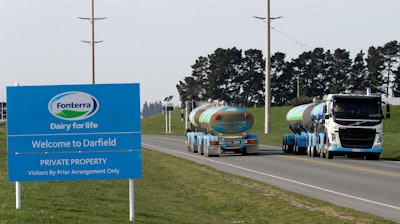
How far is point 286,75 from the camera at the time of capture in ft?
476

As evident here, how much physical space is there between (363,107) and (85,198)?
22.1 meters

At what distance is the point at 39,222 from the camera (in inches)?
494

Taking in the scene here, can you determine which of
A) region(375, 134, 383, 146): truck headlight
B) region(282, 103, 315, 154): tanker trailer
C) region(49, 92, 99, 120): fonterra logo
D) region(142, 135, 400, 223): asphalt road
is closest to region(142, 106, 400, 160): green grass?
region(375, 134, 383, 146): truck headlight

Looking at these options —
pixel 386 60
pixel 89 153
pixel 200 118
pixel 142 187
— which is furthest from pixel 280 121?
pixel 89 153

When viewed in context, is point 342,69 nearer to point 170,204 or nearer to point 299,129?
point 299,129

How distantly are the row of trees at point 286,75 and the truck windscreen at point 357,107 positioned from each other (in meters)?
95.1

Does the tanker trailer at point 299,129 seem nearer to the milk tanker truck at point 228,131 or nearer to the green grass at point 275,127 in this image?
the milk tanker truck at point 228,131

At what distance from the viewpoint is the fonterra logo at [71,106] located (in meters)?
14.1

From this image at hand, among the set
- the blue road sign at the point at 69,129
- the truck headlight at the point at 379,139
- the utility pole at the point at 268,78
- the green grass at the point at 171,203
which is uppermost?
the utility pole at the point at 268,78

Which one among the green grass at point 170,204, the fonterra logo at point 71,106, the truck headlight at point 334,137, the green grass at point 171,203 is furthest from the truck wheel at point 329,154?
the fonterra logo at point 71,106

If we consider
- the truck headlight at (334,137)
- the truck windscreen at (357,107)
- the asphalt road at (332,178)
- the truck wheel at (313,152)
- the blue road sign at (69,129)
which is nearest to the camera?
the blue road sign at (69,129)

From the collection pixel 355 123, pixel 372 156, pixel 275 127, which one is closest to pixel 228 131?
pixel 355 123

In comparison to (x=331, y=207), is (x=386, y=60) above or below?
above

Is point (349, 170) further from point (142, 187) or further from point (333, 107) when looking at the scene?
point (142, 187)
